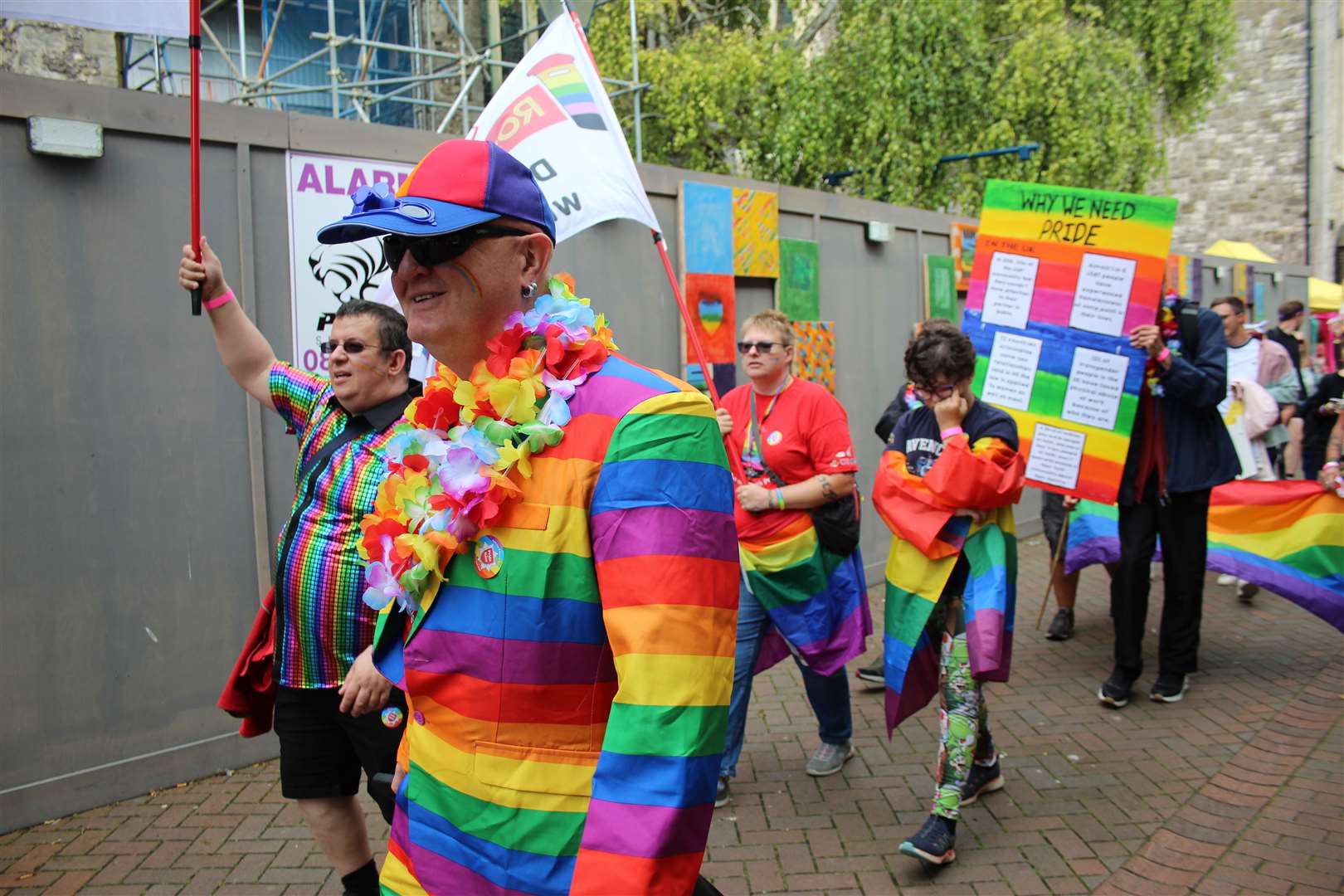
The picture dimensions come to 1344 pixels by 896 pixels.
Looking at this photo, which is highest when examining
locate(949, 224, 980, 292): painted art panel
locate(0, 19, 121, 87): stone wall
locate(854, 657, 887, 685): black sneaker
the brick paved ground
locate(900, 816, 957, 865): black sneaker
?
locate(0, 19, 121, 87): stone wall

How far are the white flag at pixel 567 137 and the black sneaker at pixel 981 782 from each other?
2612 mm

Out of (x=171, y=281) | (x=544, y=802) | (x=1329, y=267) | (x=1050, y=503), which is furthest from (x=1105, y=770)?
(x=1329, y=267)

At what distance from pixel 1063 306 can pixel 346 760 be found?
4026 mm

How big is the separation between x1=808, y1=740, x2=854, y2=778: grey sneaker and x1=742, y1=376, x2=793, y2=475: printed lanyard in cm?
135

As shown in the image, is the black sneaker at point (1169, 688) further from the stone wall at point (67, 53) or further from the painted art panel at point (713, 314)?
the stone wall at point (67, 53)

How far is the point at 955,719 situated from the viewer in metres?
3.92

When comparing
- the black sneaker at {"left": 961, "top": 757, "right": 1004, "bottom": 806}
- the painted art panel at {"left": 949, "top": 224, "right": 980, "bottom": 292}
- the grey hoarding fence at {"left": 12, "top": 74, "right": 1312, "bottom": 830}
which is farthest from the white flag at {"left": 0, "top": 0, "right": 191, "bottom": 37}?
the painted art panel at {"left": 949, "top": 224, "right": 980, "bottom": 292}

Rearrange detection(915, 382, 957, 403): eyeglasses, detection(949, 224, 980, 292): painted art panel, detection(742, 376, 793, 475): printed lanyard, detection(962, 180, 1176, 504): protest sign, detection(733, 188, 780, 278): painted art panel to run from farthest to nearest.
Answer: detection(949, 224, 980, 292): painted art panel → detection(733, 188, 780, 278): painted art panel → detection(962, 180, 1176, 504): protest sign → detection(742, 376, 793, 475): printed lanyard → detection(915, 382, 957, 403): eyeglasses

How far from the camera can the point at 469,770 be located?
159cm

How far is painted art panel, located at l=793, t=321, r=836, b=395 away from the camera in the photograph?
8.01 metres

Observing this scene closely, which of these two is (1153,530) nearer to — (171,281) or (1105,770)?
(1105,770)

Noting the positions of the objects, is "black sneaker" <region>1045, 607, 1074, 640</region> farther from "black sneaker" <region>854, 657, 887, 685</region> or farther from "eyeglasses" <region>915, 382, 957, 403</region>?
"eyeglasses" <region>915, 382, 957, 403</region>

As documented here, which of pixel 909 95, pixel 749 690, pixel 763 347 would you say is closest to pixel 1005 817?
pixel 749 690

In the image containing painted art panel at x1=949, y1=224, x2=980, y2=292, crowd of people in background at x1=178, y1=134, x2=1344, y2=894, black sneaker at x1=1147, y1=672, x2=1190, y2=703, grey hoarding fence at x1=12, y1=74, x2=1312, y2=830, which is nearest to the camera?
crowd of people in background at x1=178, y1=134, x2=1344, y2=894
